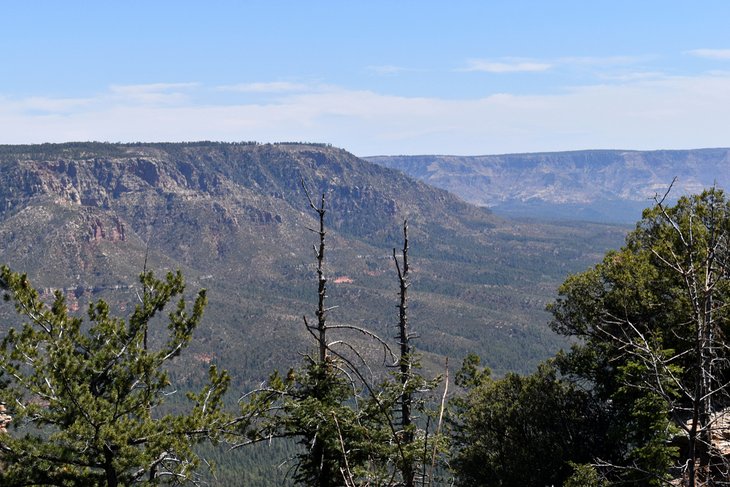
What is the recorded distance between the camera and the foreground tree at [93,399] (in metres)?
15.0

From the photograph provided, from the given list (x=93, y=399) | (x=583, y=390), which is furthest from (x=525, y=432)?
(x=93, y=399)

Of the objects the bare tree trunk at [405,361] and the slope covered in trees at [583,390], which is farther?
the slope covered in trees at [583,390]

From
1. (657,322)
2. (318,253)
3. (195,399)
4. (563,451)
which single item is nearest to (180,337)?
(195,399)

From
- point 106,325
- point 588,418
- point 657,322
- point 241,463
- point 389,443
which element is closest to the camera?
point 389,443

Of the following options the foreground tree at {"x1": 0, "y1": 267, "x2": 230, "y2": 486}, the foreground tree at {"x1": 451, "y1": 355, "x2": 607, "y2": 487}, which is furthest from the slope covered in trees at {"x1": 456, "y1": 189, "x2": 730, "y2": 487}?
the foreground tree at {"x1": 0, "y1": 267, "x2": 230, "y2": 486}

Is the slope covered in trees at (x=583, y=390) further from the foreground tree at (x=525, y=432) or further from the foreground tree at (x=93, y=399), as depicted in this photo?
the foreground tree at (x=93, y=399)

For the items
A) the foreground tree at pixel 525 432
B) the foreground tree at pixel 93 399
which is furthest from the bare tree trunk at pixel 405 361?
the foreground tree at pixel 525 432

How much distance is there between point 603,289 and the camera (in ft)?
107

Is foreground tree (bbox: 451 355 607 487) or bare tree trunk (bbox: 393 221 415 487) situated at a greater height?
bare tree trunk (bbox: 393 221 415 487)

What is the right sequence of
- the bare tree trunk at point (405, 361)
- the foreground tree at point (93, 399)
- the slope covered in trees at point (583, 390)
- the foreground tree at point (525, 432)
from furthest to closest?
the foreground tree at point (525, 432) → the slope covered in trees at point (583, 390) → the bare tree trunk at point (405, 361) → the foreground tree at point (93, 399)

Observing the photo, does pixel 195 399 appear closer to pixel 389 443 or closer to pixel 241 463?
pixel 389 443

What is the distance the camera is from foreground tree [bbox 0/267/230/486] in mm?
15016

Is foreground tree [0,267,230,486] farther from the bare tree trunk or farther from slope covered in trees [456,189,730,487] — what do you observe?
slope covered in trees [456,189,730,487]

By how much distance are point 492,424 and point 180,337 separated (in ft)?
65.0
